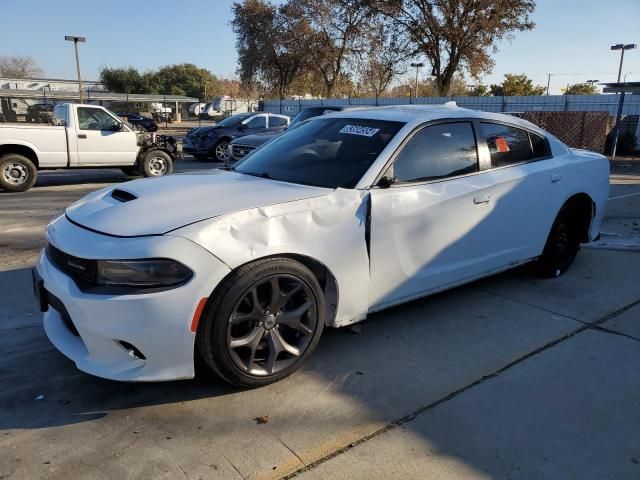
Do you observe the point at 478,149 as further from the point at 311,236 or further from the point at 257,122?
the point at 257,122

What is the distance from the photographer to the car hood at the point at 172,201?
2.76 meters

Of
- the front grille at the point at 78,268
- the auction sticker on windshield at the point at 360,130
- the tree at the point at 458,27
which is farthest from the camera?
the tree at the point at 458,27

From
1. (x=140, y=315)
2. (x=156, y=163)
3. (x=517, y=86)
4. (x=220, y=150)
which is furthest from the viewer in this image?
(x=517, y=86)

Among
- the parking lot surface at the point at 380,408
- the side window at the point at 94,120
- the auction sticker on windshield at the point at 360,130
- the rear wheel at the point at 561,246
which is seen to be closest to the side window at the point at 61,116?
the side window at the point at 94,120

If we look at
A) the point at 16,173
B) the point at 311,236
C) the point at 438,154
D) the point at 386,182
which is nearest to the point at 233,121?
the point at 16,173

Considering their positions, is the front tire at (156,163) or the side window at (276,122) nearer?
the front tire at (156,163)

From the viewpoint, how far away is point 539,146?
4.62m

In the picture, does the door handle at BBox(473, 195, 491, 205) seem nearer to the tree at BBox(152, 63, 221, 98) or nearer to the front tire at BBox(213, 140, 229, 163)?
the front tire at BBox(213, 140, 229, 163)

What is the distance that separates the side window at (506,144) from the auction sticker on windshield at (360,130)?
974 mm

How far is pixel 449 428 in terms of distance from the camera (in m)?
2.67

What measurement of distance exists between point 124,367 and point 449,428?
1687 millimetres

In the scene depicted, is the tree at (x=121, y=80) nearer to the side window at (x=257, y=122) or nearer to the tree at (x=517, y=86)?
the tree at (x=517, y=86)

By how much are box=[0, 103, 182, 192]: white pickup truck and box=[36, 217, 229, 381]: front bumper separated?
8.61 metres

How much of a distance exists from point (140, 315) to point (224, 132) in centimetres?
1447
